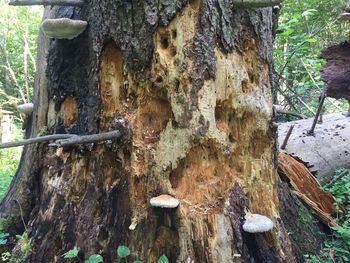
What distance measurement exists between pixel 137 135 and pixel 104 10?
1.02 m

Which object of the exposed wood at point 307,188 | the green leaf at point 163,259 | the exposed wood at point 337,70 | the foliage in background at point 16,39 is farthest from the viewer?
the foliage in background at point 16,39

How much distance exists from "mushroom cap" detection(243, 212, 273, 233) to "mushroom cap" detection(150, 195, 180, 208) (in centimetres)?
54

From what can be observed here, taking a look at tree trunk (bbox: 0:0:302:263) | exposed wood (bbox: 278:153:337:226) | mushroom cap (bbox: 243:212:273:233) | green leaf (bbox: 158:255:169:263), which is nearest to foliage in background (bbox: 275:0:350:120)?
exposed wood (bbox: 278:153:337:226)

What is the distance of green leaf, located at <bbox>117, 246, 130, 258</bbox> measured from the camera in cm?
272

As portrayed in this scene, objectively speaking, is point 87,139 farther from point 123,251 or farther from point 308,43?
point 308,43

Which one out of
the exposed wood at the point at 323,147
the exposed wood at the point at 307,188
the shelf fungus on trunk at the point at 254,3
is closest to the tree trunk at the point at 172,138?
the shelf fungus on trunk at the point at 254,3

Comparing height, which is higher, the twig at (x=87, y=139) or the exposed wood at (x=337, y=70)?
the exposed wood at (x=337, y=70)

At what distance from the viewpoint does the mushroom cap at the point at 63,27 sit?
9.35 ft

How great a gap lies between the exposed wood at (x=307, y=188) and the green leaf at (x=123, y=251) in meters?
2.25

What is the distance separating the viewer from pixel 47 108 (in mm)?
3658

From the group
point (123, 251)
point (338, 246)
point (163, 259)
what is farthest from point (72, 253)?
point (338, 246)

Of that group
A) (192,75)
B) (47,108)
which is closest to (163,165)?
(192,75)

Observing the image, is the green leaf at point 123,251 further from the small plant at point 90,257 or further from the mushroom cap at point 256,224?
the mushroom cap at point 256,224

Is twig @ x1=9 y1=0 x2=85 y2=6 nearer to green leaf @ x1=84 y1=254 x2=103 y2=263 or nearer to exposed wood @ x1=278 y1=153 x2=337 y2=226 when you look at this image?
green leaf @ x1=84 y1=254 x2=103 y2=263
